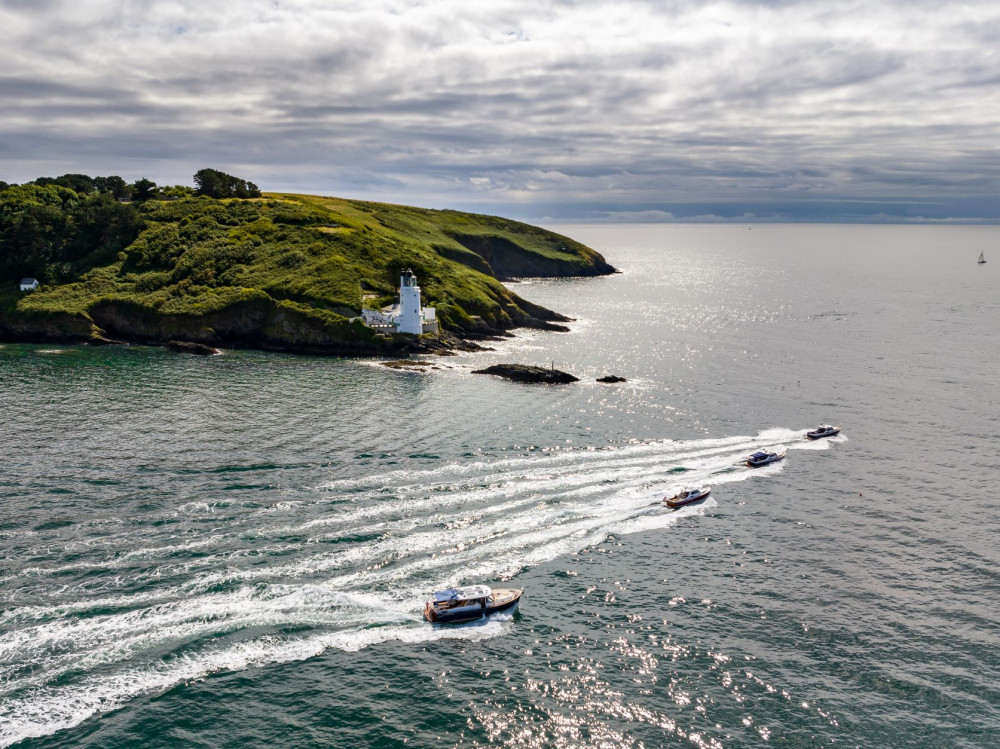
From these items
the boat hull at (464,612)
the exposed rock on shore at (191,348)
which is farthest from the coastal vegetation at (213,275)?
the boat hull at (464,612)

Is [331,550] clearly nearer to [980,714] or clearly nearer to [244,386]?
[980,714]

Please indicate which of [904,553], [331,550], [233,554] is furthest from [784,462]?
[233,554]

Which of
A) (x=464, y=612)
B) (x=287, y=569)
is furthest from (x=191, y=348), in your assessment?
(x=464, y=612)

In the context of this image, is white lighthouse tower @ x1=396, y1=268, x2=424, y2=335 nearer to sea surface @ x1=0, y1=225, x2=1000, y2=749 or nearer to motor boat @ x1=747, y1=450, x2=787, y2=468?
sea surface @ x1=0, y1=225, x2=1000, y2=749

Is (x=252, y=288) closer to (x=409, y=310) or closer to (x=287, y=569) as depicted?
(x=409, y=310)

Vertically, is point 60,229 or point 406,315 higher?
point 60,229

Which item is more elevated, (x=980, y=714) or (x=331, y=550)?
(x=331, y=550)

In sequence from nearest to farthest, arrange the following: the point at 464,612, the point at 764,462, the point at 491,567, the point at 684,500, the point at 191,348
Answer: the point at 464,612, the point at 491,567, the point at 684,500, the point at 764,462, the point at 191,348
